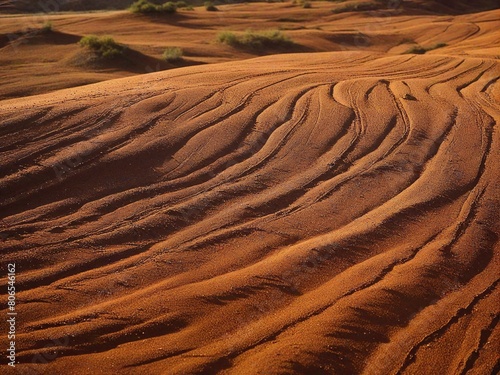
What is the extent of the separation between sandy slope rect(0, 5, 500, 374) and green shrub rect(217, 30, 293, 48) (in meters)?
12.4

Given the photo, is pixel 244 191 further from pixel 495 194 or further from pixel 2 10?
pixel 2 10

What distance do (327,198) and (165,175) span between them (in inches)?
102

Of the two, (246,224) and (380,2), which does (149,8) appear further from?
(246,224)

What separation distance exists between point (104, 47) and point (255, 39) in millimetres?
7697

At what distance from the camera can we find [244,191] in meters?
7.45

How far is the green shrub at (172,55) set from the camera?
19047mm

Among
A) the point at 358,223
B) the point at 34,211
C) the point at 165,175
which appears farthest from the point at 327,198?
the point at 34,211

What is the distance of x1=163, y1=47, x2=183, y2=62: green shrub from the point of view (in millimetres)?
19047

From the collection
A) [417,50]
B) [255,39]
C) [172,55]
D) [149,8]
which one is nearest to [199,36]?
[255,39]

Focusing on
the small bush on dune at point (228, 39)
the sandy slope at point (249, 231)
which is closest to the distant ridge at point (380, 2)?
the small bush on dune at point (228, 39)

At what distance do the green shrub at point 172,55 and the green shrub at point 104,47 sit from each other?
1.68 m

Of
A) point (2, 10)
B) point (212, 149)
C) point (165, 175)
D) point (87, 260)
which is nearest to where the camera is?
point (87, 260)

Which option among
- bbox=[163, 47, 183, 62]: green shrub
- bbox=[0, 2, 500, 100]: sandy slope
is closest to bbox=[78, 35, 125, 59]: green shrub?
bbox=[0, 2, 500, 100]: sandy slope

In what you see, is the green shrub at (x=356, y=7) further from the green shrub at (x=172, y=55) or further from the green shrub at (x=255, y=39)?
the green shrub at (x=172, y=55)
